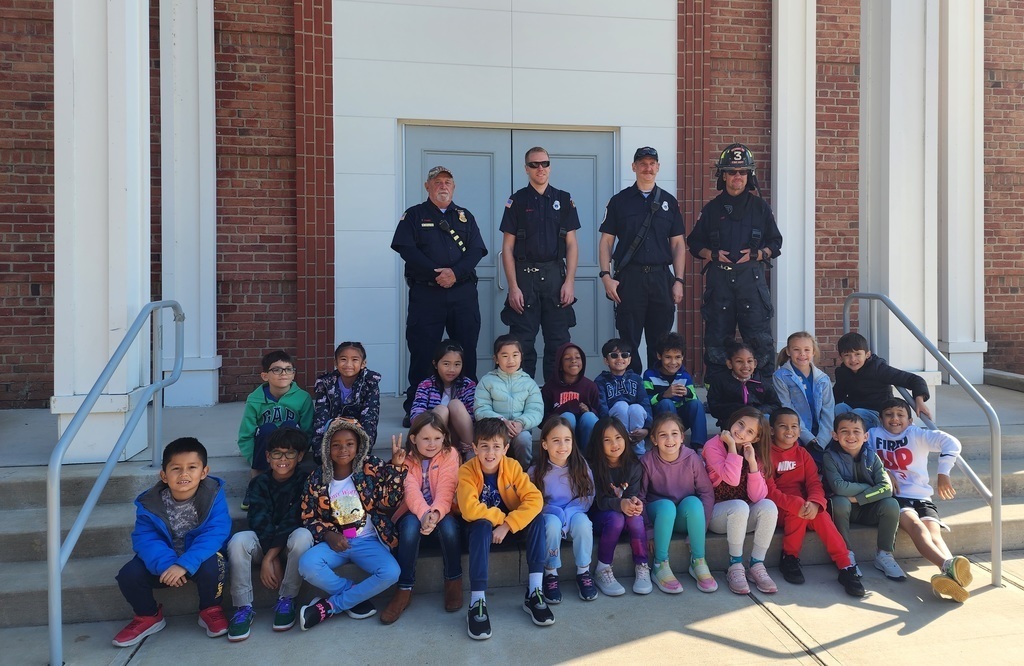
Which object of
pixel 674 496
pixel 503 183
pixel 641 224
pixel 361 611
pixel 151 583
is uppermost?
pixel 503 183

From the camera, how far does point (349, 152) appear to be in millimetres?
6637

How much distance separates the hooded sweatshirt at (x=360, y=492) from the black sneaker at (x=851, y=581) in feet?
7.59

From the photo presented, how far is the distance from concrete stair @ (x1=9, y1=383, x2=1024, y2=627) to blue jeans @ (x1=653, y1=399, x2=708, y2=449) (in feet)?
2.32

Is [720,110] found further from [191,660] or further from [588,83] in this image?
[191,660]

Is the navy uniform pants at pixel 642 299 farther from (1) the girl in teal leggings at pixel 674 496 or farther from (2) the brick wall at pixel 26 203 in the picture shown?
(2) the brick wall at pixel 26 203

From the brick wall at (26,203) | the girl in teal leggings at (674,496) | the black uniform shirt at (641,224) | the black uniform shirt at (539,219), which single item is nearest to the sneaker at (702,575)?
the girl in teal leggings at (674,496)

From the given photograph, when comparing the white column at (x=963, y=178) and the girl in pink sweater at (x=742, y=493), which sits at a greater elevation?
the white column at (x=963, y=178)

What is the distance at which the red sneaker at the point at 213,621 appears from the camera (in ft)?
11.6

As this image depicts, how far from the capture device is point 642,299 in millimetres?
5512

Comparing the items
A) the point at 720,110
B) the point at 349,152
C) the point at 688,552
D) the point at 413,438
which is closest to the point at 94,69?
the point at 349,152

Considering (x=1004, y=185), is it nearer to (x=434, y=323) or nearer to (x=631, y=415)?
(x=631, y=415)

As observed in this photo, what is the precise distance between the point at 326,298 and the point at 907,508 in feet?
15.1

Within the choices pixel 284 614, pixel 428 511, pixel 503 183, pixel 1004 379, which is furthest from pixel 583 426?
pixel 1004 379

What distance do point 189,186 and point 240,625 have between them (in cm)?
409
